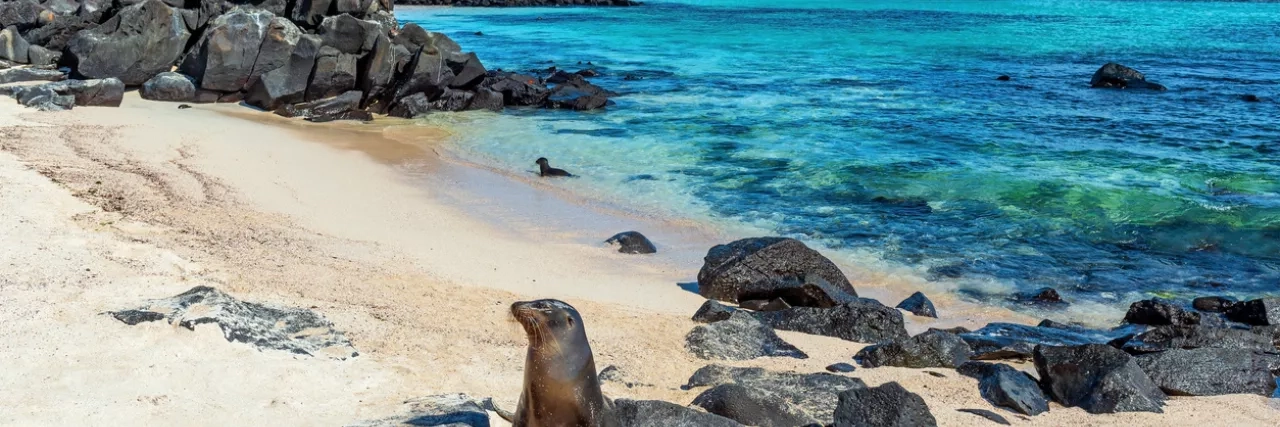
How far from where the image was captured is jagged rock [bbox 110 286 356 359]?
7.00 meters

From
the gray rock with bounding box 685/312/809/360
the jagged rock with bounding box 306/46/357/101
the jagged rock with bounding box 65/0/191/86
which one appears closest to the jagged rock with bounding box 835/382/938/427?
the gray rock with bounding box 685/312/809/360

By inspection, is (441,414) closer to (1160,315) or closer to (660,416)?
(660,416)

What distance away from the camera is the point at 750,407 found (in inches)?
257

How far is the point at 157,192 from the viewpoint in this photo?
40.4 ft

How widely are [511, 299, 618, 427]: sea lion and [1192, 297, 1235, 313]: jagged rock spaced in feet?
24.1

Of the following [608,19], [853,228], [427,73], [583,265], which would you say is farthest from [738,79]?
[608,19]

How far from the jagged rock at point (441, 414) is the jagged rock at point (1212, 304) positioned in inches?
292

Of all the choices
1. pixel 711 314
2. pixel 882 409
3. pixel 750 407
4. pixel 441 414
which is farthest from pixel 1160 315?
pixel 441 414

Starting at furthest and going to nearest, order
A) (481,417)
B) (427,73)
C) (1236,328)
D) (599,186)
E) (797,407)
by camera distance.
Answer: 1. (427,73)
2. (599,186)
3. (1236,328)
4. (797,407)
5. (481,417)

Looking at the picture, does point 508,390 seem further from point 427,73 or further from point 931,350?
point 427,73

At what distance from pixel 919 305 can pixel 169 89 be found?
1695cm

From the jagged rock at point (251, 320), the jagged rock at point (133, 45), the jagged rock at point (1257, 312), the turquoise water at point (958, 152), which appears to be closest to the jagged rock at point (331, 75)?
the turquoise water at point (958, 152)

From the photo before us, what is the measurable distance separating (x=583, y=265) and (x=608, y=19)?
53598 mm

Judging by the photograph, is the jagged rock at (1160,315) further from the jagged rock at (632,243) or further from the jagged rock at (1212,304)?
the jagged rock at (632,243)
